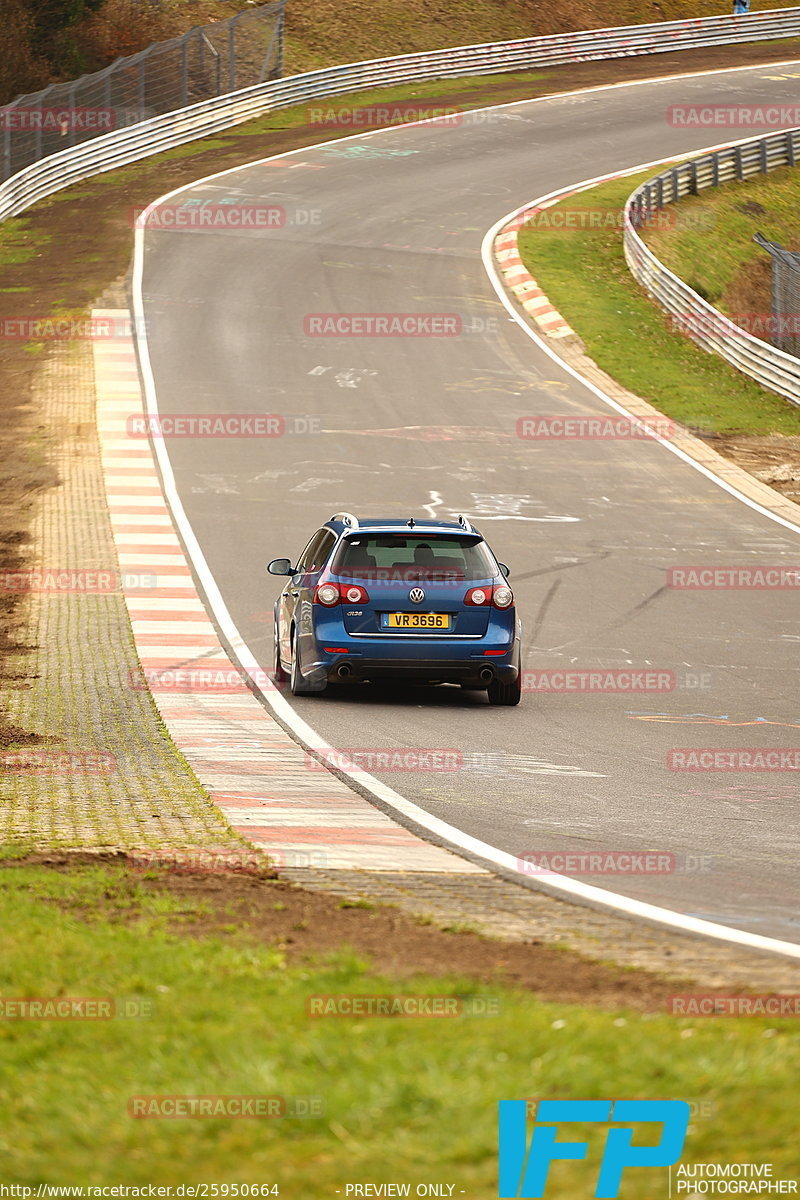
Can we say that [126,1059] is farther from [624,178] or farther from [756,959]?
[624,178]

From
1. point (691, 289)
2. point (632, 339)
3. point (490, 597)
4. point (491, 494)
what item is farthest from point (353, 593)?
point (691, 289)

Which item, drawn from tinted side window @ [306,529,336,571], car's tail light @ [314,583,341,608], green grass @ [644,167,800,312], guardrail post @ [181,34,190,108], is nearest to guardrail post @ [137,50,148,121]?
guardrail post @ [181,34,190,108]

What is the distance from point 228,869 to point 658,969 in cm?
265

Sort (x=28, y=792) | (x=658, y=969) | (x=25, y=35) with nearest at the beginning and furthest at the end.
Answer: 1. (x=658, y=969)
2. (x=28, y=792)
3. (x=25, y=35)

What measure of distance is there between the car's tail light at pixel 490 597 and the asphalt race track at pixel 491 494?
1.00 meters

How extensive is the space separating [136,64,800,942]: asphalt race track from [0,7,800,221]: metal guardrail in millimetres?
4466

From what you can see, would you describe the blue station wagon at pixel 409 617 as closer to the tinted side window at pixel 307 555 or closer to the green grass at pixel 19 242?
the tinted side window at pixel 307 555

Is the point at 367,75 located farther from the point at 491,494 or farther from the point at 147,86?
the point at 491,494

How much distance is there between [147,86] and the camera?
50.8 meters

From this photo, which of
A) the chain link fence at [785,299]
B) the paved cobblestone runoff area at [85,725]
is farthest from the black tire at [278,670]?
the chain link fence at [785,299]

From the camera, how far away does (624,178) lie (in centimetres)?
4744

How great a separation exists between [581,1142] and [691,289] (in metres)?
35.2

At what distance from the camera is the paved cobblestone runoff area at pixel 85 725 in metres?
8.84

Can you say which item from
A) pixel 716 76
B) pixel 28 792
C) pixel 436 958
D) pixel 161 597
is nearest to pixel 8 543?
pixel 161 597
